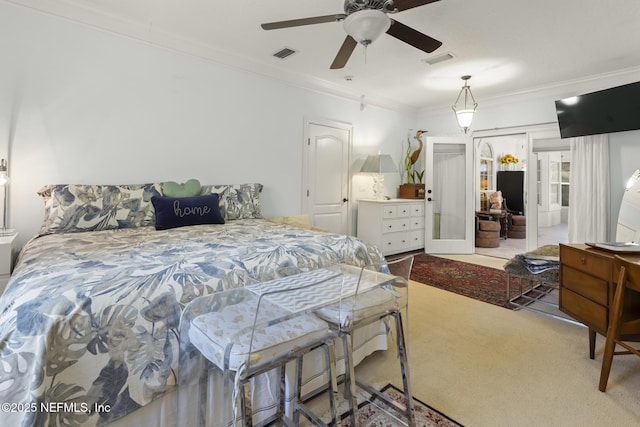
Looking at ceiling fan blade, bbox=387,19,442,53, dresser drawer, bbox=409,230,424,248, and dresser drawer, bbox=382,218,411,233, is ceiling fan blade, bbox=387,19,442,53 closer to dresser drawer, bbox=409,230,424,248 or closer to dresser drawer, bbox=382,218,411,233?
dresser drawer, bbox=382,218,411,233

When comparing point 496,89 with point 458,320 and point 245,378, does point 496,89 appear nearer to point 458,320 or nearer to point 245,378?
point 458,320

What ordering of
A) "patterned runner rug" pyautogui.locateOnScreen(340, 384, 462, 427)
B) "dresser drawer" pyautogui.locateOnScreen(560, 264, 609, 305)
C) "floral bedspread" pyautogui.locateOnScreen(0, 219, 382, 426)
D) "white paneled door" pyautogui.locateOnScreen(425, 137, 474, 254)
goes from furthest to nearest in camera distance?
"white paneled door" pyautogui.locateOnScreen(425, 137, 474, 254) < "dresser drawer" pyautogui.locateOnScreen(560, 264, 609, 305) < "patterned runner rug" pyautogui.locateOnScreen(340, 384, 462, 427) < "floral bedspread" pyautogui.locateOnScreen(0, 219, 382, 426)

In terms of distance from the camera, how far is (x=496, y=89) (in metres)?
4.64

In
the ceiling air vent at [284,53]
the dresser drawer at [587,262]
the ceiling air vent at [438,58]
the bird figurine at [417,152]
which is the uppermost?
the ceiling air vent at [284,53]

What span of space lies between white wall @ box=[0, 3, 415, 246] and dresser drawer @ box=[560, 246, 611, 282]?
2.89 m

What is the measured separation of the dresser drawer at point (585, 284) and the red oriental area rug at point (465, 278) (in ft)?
2.85

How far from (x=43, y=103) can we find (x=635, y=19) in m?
4.96

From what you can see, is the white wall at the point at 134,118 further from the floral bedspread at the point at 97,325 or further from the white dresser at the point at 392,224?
the floral bedspread at the point at 97,325

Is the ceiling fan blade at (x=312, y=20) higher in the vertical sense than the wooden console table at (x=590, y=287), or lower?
higher

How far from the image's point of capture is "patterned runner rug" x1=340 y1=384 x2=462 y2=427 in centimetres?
150

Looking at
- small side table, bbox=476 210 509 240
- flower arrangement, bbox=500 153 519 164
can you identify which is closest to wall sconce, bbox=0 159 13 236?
small side table, bbox=476 210 509 240

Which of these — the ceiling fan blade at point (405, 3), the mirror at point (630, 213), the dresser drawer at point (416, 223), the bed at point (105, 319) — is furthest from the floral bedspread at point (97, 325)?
the dresser drawer at point (416, 223)

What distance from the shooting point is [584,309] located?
6.79 ft

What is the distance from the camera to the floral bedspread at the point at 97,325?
0.95 m
